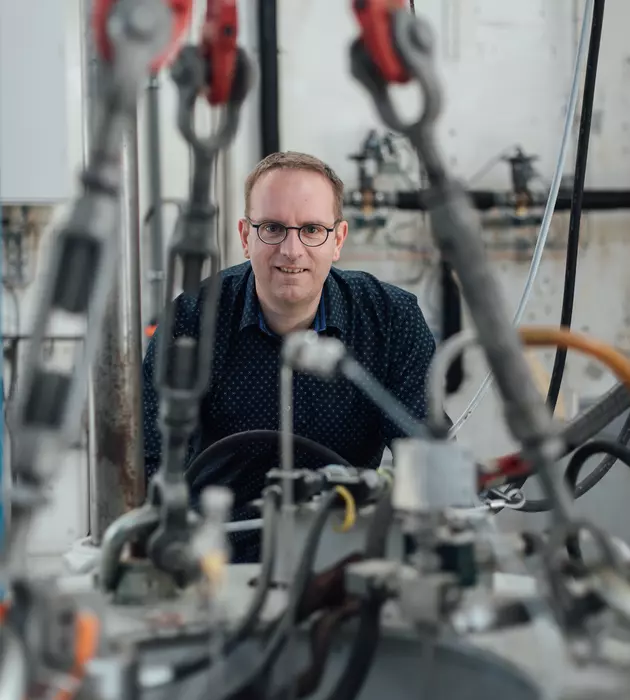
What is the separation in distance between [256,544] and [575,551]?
28.5 inches

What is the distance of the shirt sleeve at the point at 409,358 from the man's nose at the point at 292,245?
28cm

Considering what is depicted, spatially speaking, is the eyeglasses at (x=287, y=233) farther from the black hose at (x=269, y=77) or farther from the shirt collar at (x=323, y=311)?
the black hose at (x=269, y=77)

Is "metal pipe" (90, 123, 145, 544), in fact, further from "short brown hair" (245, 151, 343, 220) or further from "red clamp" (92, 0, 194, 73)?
"short brown hair" (245, 151, 343, 220)

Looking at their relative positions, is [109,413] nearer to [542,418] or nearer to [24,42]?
[542,418]

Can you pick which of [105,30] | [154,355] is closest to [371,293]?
[154,355]

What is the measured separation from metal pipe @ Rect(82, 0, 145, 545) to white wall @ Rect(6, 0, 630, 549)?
180 centimetres

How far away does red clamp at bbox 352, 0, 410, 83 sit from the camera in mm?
491

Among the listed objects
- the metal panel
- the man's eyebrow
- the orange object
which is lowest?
the orange object

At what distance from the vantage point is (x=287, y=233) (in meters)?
1.61

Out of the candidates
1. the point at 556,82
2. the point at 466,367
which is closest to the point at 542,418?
the point at 466,367

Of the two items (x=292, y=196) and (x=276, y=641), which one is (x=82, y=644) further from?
(x=292, y=196)

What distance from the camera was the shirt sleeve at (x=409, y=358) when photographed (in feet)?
5.57

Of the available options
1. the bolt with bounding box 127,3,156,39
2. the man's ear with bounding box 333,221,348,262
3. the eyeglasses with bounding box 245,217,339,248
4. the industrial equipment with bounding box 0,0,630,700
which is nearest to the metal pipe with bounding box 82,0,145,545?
Answer: the industrial equipment with bounding box 0,0,630,700

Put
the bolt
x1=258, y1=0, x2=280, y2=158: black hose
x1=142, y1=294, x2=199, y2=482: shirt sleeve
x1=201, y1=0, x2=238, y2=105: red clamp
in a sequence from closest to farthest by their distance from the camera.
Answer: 1. the bolt
2. x1=201, y1=0, x2=238, y2=105: red clamp
3. x1=142, y1=294, x2=199, y2=482: shirt sleeve
4. x1=258, y1=0, x2=280, y2=158: black hose
